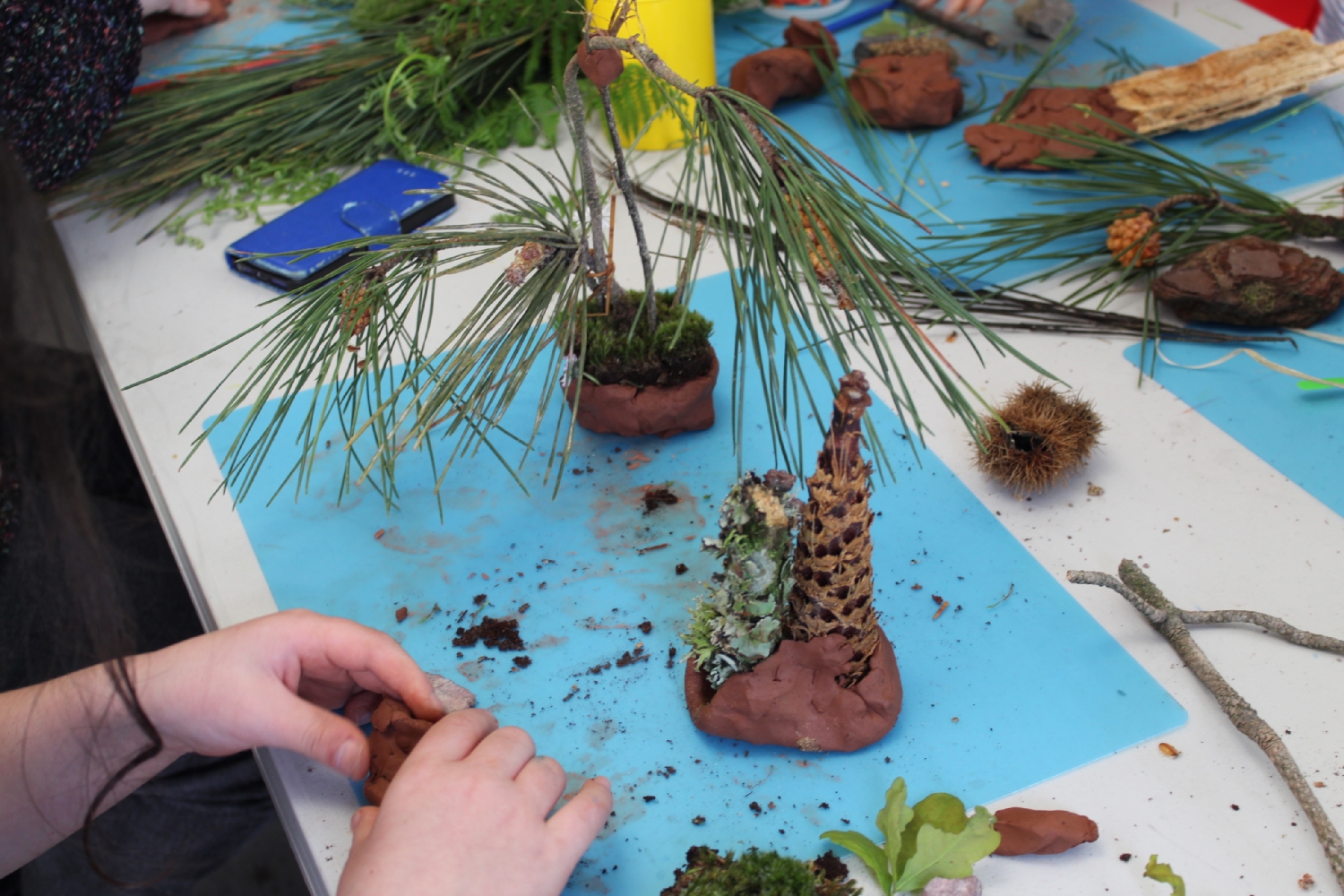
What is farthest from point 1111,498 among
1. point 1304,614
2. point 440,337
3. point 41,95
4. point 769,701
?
point 41,95

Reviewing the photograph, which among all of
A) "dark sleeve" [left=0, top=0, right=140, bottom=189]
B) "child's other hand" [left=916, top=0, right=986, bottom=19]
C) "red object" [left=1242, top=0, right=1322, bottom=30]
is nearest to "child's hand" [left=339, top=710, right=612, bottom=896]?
"dark sleeve" [left=0, top=0, right=140, bottom=189]

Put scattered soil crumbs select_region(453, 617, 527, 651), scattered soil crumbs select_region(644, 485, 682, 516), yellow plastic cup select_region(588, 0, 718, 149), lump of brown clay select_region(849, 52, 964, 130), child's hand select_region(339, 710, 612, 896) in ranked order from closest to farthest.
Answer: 1. child's hand select_region(339, 710, 612, 896)
2. scattered soil crumbs select_region(453, 617, 527, 651)
3. scattered soil crumbs select_region(644, 485, 682, 516)
4. yellow plastic cup select_region(588, 0, 718, 149)
5. lump of brown clay select_region(849, 52, 964, 130)

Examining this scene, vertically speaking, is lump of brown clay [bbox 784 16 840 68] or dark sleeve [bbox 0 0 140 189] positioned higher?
dark sleeve [bbox 0 0 140 189]

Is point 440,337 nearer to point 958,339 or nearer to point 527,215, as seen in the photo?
point 527,215

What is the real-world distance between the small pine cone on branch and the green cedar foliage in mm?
104

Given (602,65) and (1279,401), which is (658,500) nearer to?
(602,65)

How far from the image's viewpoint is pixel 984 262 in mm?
1076

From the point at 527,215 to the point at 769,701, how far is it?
0.45 meters

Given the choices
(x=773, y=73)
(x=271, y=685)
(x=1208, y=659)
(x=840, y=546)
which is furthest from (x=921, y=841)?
(x=773, y=73)

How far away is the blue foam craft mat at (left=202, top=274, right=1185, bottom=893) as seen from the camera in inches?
28.2

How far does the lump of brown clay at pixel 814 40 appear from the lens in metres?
1.45

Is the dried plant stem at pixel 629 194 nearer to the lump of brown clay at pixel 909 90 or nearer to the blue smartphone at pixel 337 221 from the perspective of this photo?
the blue smartphone at pixel 337 221

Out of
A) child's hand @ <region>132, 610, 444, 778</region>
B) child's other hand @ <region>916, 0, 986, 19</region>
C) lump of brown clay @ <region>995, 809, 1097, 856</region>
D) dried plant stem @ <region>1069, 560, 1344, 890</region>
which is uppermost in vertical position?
child's other hand @ <region>916, 0, 986, 19</region>

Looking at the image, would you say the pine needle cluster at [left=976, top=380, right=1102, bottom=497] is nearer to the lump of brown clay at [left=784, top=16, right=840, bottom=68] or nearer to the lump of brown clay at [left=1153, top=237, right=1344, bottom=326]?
the lump of brown clay at [left=1153, top=237, right=1344, bottom=326]
